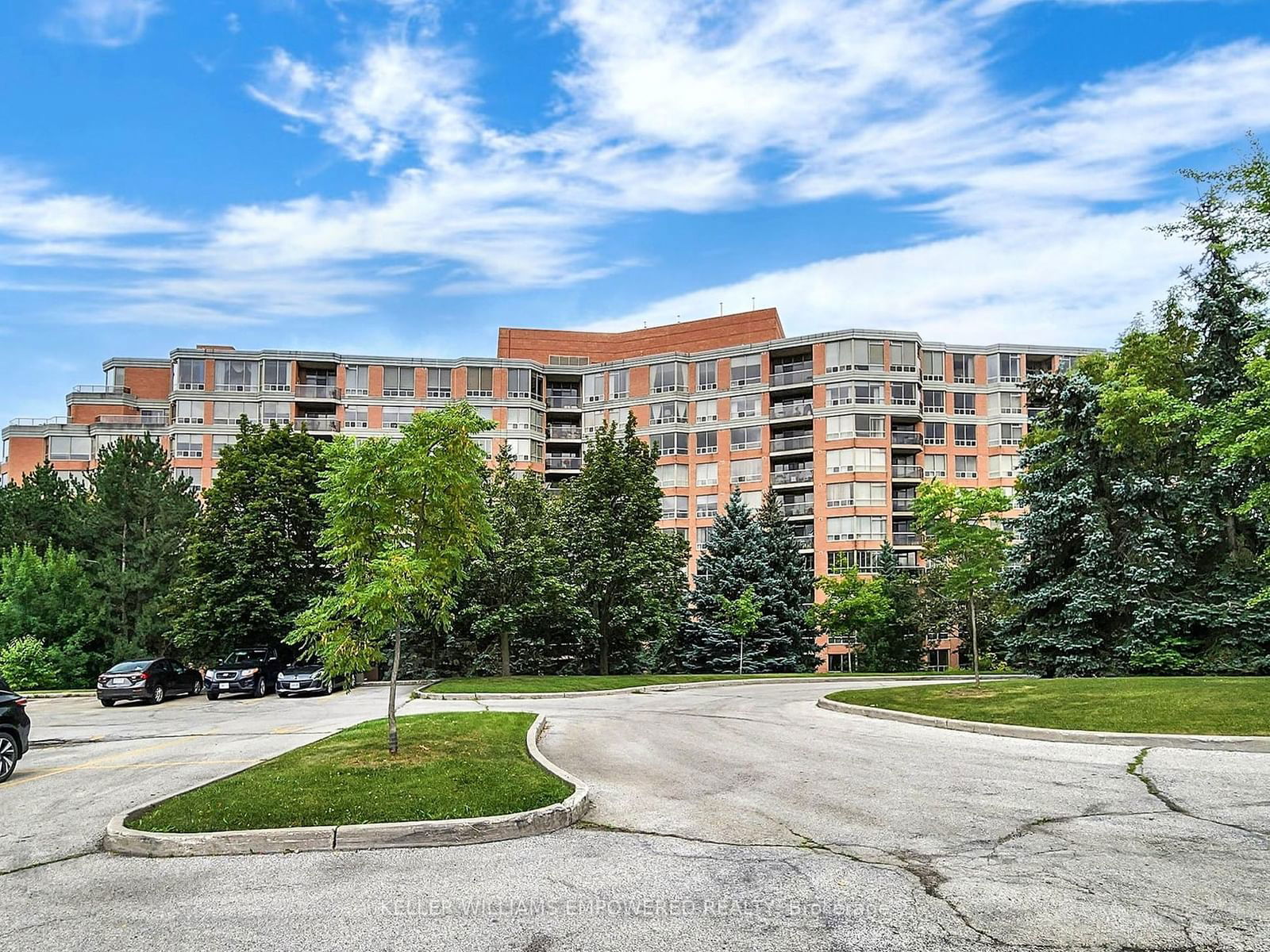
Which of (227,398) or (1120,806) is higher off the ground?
(227,398)

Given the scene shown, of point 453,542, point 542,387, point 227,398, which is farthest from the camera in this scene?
point 542,387

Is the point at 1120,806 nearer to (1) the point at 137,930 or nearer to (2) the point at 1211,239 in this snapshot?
(1) the point at 137,930

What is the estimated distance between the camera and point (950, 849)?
7.92 metres

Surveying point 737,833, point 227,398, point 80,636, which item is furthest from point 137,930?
point 227,398

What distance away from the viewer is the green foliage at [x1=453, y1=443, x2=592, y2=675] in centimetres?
3800

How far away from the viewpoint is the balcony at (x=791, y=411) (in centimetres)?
6844

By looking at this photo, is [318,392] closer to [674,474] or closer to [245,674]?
[674,474]

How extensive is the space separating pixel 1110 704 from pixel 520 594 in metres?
24.6

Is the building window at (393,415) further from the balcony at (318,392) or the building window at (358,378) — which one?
the balcony at (318,392)

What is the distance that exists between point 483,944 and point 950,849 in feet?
13.8

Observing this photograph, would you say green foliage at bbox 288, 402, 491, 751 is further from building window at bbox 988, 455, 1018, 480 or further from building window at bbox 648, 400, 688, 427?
building window at bbox 988, 455, 1018, 480

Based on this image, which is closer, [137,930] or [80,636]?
[137,930]

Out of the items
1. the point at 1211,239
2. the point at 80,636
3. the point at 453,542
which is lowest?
the point at 80,636

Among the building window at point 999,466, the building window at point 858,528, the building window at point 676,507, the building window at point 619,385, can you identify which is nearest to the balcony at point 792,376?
the building window at point 858,528
